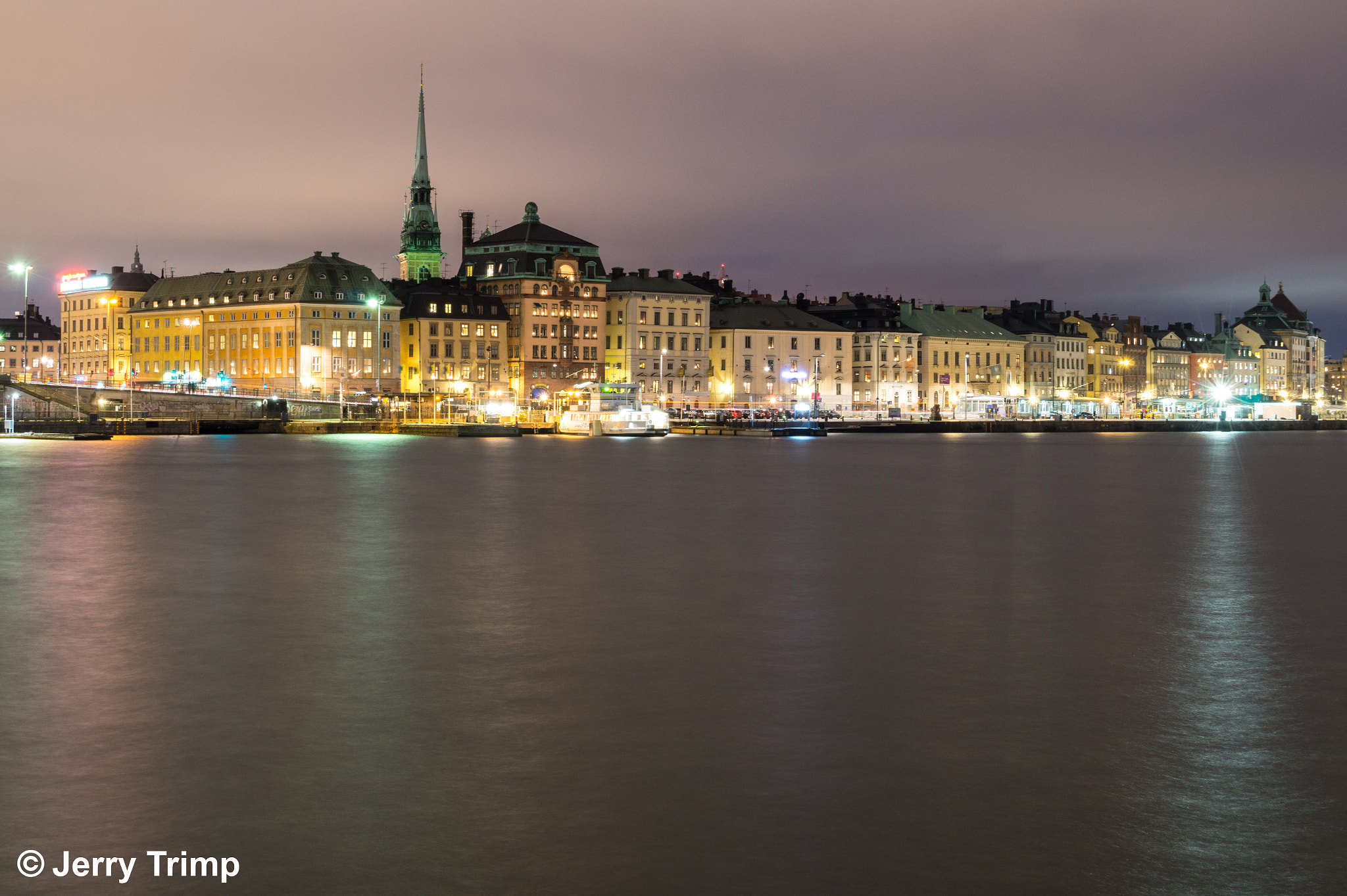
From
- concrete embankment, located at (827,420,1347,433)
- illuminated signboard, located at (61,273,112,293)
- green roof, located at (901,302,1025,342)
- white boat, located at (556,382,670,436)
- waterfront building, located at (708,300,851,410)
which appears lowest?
concrete embankment, located at (827,420,1347,433)

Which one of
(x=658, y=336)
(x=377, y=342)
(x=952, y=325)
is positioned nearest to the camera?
(x=377, y=342)

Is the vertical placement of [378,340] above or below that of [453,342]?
below

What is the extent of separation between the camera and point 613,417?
111 meters

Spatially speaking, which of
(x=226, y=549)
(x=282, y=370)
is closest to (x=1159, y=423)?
(x=282, y=370)

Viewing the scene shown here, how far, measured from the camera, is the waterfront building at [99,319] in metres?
157

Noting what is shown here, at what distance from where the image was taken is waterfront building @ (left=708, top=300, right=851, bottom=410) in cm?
15225

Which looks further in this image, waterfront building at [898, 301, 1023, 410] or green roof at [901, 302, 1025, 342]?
green roof at [901, 302, 1025, 342]

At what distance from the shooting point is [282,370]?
138m

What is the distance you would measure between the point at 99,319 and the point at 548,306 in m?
51.1

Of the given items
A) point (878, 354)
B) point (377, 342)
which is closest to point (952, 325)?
point (878, 354)

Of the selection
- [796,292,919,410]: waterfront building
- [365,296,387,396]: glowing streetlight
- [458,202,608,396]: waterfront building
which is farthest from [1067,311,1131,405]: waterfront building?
[365,296,387,396]: glowing streetlight

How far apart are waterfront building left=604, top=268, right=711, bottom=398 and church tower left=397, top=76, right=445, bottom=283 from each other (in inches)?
1580

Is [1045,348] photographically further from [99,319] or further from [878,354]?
[99,319]

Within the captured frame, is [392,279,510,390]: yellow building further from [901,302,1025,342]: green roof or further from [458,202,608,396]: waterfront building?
[901,302,1025,342]: green roof
